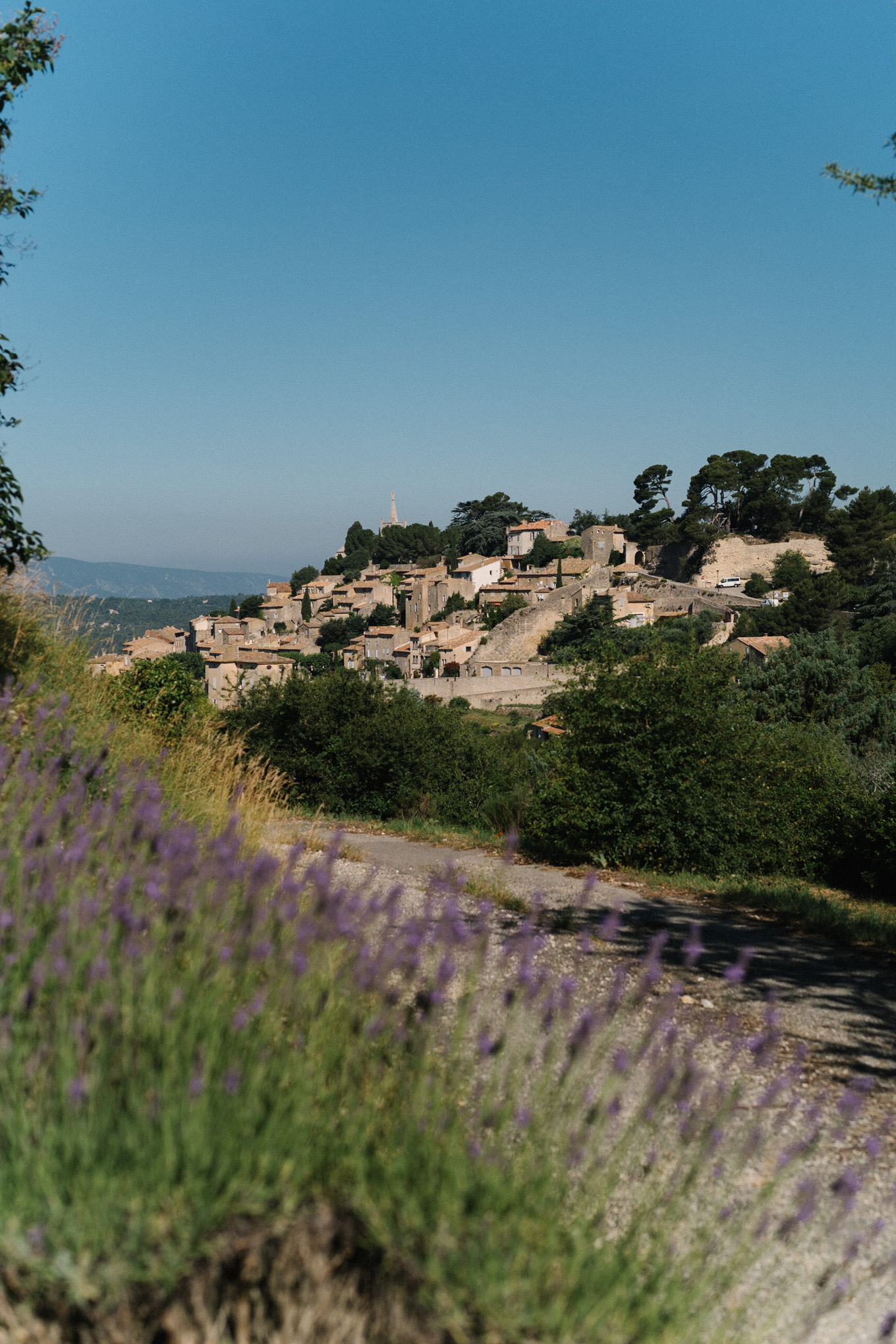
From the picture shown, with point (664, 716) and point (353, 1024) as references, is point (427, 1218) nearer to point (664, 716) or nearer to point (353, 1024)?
point (353, 1024)

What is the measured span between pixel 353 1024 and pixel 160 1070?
2.03ft

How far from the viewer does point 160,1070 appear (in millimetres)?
1941

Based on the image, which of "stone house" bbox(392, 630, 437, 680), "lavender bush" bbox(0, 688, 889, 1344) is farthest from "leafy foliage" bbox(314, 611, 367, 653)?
"lavender bush" bbox(0, 688, 889, 1344)

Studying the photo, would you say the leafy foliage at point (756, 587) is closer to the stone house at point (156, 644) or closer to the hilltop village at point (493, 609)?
the hilltop village at point (493, 609)

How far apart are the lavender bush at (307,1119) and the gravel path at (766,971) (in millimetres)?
246

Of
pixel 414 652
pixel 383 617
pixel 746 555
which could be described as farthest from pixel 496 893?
pixel 383 617

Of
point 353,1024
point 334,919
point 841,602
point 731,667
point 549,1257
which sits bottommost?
point 549,1257

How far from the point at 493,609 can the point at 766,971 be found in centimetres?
7869

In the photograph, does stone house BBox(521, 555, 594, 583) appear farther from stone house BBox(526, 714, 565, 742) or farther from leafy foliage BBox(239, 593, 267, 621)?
leafy foliage BBox(239, 593, 267, 621)

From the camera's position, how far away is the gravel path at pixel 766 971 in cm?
313

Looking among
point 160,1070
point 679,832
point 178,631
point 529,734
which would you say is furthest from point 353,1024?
point 178,631

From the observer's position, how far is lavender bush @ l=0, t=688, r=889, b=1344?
1650mm

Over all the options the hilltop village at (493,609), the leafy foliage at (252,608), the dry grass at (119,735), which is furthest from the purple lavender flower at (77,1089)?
the leafy foliage at (252,608)

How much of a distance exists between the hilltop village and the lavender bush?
2136 inches
